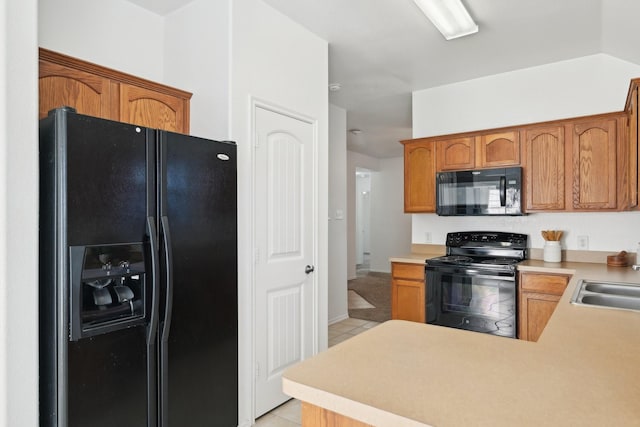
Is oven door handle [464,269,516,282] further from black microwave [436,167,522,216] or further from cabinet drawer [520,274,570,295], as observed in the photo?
black microwave [436,167,522,216]

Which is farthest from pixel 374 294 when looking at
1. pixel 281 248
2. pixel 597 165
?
pixel 281 248

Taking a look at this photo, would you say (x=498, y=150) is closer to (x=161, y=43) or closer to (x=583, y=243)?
(x=583, y=243)

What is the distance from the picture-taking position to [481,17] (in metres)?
2.79

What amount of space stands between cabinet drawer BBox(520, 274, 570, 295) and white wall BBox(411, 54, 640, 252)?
0.64 meters

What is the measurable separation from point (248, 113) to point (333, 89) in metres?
2.03

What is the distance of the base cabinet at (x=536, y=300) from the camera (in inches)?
121

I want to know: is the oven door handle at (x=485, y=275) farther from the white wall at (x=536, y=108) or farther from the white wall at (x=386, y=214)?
the white wall at (x=386, y=214)

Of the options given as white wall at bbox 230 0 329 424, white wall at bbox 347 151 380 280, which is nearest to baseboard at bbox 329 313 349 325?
white wall at bbox 230 0 329 424

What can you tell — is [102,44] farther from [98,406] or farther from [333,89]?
[333,89]

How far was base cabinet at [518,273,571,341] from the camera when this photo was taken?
3.08 metres

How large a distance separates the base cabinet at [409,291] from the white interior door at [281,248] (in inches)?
46.7

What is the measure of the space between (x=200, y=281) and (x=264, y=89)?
1.32m

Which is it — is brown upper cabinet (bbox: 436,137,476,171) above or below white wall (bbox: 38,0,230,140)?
below

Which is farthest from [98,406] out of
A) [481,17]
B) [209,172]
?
[481,17]
